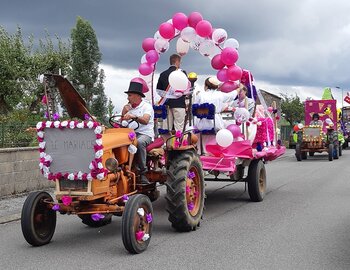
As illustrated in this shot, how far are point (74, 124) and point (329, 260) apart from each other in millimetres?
3301

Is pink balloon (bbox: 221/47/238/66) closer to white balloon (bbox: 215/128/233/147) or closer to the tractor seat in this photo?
white balloon (bbox: 215/128/233/147)

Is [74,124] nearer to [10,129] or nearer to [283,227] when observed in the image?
[283,227]

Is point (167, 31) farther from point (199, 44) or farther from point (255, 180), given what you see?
point (255, 180)

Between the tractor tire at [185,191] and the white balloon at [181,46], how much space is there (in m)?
2.77

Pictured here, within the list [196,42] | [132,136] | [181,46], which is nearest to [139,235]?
[132,136]

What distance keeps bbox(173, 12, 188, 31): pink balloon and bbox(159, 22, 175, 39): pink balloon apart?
9cm

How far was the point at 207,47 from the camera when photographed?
9250mm

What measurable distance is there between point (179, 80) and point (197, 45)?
1.78 metres

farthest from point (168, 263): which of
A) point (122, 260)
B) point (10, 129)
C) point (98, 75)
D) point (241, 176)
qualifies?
point (98, 75)

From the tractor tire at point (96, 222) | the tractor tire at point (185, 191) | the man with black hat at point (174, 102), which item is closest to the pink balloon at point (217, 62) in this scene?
the man with black hat at point (174, 102)

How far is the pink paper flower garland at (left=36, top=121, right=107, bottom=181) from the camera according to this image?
19.0 ft

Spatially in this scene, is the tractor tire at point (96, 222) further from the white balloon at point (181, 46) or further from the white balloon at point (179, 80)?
the white balloon at point (181, 46)

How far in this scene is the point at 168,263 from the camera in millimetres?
5500

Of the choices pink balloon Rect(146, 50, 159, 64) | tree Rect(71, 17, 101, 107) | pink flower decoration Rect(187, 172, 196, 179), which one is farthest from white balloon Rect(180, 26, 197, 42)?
tree Rect(71, 17, 101, 107)
